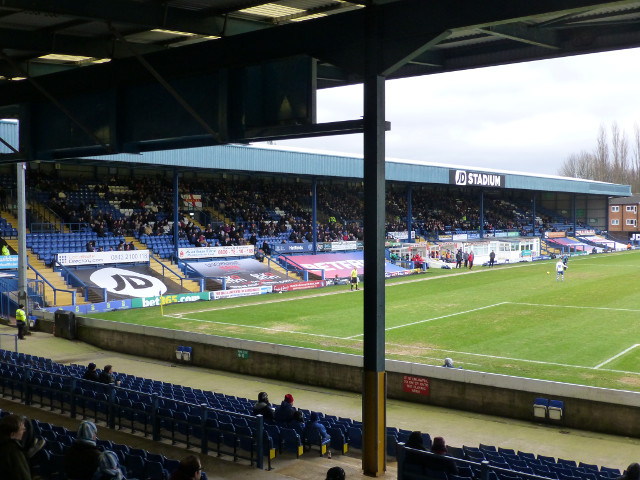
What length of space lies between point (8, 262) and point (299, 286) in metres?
17.0

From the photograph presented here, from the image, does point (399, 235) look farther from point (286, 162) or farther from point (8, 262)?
point (8, 262)

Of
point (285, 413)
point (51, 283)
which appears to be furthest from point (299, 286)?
point (285, 413)

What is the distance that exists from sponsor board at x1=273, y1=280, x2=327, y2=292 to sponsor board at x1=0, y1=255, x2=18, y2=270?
48.5 feet

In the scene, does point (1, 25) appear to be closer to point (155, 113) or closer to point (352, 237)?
point (155, 113)

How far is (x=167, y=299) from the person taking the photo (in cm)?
3475

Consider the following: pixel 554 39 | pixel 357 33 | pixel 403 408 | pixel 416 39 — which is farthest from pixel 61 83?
pixel 403 408

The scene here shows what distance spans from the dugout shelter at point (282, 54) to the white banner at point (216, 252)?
2971 centimetres

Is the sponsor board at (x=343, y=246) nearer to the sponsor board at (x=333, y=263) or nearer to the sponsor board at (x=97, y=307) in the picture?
the sponsor board at (x=333, y=263)

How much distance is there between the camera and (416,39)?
9312 millimetres

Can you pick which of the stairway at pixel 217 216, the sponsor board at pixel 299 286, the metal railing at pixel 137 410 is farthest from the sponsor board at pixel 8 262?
the stairway at pixel 217 216

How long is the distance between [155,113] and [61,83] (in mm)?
2456

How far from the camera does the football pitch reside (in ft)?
66.4

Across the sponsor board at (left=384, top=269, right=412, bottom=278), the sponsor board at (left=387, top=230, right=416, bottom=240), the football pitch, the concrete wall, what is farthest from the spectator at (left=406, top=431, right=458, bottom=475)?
the sponsor board at (left=387, top=230, right=416, bottom=240)

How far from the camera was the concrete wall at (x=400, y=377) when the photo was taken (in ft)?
47.6
